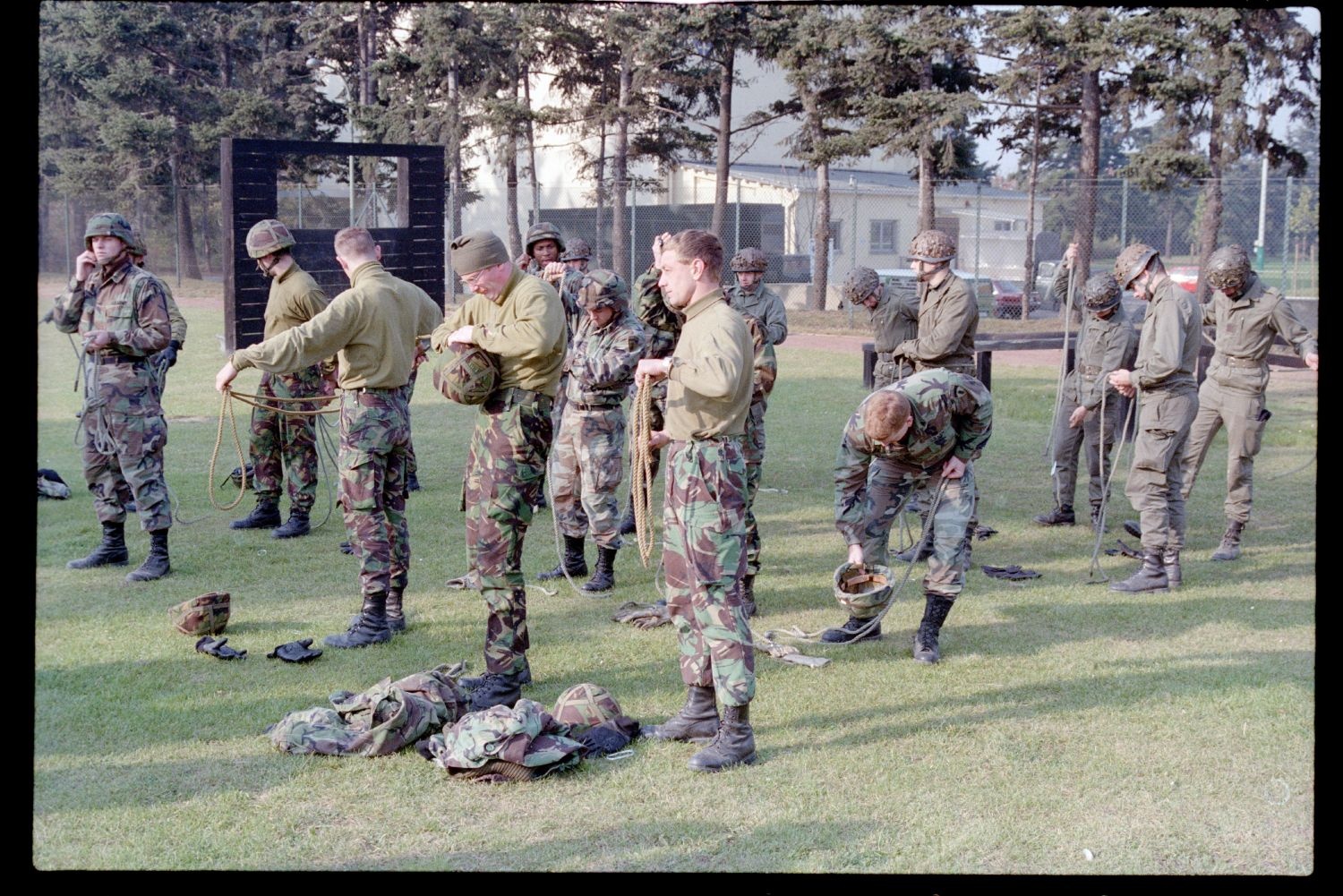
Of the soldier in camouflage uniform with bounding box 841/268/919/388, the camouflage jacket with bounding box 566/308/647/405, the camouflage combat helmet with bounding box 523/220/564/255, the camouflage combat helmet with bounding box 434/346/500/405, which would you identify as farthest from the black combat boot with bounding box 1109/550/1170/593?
the camouflage combat helmet with bounding box 523/220/564/255

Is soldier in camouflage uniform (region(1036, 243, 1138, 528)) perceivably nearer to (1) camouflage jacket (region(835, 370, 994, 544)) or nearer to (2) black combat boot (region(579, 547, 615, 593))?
(1) camouflage jacket (region(835, 370, 994, 544))

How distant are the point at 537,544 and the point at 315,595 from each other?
1925 millimetres

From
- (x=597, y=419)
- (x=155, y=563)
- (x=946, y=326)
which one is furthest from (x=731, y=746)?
(x=155, y=563)

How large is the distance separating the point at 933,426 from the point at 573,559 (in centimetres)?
303

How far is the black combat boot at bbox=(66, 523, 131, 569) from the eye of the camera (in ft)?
27.5

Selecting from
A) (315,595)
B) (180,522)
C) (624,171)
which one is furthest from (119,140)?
(315,595)

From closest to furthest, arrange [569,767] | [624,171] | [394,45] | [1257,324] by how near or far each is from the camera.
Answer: [569,767] → [1257,324] → [624,171] → [394,45]

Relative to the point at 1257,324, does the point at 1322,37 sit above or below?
above

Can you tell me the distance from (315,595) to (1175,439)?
571 cm

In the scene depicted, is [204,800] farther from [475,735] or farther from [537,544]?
[537,544]

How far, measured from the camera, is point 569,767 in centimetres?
528

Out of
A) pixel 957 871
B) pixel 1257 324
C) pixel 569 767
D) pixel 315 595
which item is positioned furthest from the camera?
pixel 1257 324

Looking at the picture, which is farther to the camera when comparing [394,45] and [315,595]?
[394,45]

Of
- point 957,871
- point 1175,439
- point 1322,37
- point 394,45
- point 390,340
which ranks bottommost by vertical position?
point 957,871
